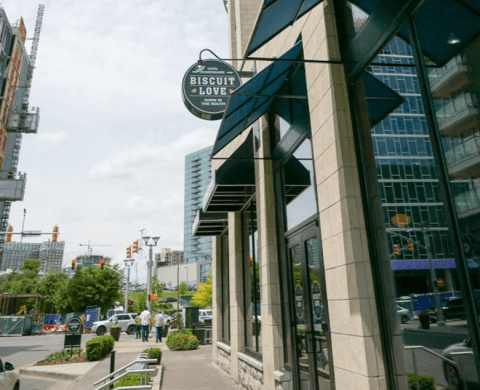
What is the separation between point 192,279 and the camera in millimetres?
142875

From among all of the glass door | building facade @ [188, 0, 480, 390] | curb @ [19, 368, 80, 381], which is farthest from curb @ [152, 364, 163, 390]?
the glass door

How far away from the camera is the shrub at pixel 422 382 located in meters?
3.27

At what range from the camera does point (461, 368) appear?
2965mm

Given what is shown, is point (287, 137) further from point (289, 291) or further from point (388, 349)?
point (388, 349)

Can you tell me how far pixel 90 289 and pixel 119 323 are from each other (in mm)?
12943

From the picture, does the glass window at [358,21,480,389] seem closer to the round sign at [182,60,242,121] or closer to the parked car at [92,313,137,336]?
the round sign at [182,60,242,121]

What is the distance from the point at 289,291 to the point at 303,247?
115cm

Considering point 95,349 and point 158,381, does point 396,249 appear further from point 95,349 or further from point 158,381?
point 95,349

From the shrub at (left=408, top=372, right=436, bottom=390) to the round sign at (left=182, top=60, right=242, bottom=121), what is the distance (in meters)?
7.30

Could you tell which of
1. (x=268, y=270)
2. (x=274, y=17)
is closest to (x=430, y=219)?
(x=274, y=17)

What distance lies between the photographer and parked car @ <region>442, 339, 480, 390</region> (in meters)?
2.87

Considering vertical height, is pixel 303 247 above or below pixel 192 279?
below

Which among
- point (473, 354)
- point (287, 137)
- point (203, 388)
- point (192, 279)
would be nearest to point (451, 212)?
point (473, 354)

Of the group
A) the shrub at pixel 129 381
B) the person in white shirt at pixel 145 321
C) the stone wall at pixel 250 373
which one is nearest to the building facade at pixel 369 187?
the stone wall at pixel 250 373
